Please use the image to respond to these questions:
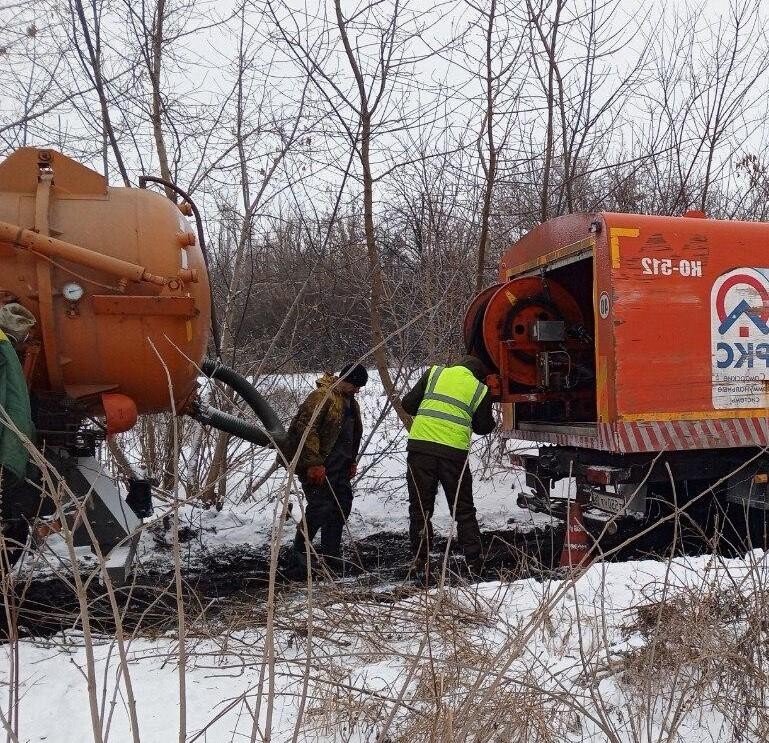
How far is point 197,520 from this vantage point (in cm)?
655

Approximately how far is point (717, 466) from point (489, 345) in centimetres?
190

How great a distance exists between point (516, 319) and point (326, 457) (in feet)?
6.28

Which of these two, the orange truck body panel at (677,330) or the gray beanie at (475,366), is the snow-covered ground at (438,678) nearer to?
the orange truck body panel at (677,330)

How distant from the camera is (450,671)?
7.73 feet

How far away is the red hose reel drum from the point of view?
556cm

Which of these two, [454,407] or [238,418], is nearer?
[454,407]

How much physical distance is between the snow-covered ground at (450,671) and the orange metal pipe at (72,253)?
1826 millimetres

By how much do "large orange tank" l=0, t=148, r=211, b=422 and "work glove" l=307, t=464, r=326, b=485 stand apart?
145 centimetres

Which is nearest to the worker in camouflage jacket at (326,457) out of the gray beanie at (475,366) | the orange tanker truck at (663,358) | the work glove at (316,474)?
the work glove at (316,474)

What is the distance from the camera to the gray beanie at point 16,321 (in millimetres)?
3711

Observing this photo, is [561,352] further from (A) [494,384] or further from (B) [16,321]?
(B) [16,321]

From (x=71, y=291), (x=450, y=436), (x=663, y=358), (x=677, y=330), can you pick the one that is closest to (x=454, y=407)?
(x=450, y=436)

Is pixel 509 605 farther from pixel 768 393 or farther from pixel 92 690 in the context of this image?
pixel 768 393

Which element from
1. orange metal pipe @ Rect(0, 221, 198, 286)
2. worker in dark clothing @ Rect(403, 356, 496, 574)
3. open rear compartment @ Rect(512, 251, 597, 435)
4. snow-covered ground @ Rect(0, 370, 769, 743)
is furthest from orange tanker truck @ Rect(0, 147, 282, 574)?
open rear compartment @ Rect(512, 251, 597, 435)
